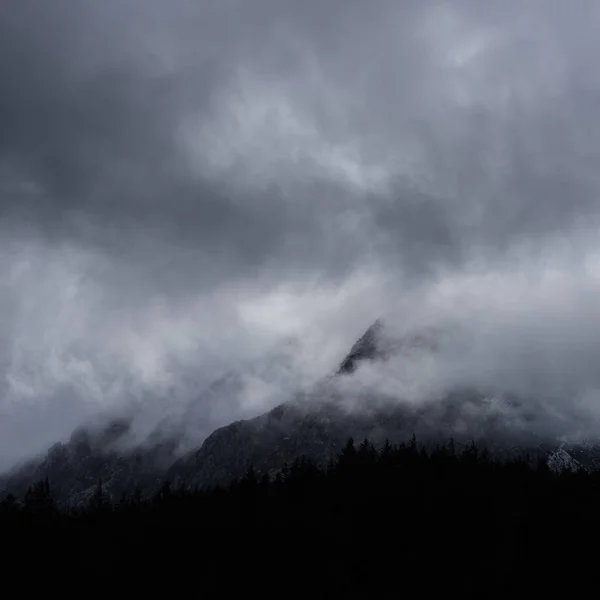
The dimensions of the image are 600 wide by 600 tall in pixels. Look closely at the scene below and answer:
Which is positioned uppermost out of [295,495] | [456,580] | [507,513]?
[295,495]

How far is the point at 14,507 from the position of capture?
563 feet

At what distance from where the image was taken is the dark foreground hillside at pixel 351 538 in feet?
387

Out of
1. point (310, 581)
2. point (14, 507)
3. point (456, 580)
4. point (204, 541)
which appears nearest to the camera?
point (456, 580)

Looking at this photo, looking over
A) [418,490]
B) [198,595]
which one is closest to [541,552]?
[418,490]

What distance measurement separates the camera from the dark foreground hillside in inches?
4643

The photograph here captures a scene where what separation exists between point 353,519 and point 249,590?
1068 inches

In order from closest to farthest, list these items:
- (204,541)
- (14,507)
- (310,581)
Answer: (310,581), (204,541), (14,507)

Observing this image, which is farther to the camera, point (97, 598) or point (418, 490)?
point (418, 490)

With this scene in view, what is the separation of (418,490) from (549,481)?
3255 cm

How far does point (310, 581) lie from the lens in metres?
125

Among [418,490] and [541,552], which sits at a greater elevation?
[418,490]

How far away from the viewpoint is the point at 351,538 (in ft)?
438

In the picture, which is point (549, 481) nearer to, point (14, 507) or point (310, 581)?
point (310, 581)

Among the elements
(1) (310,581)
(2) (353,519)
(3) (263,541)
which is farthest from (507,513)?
(3) (263,541)
